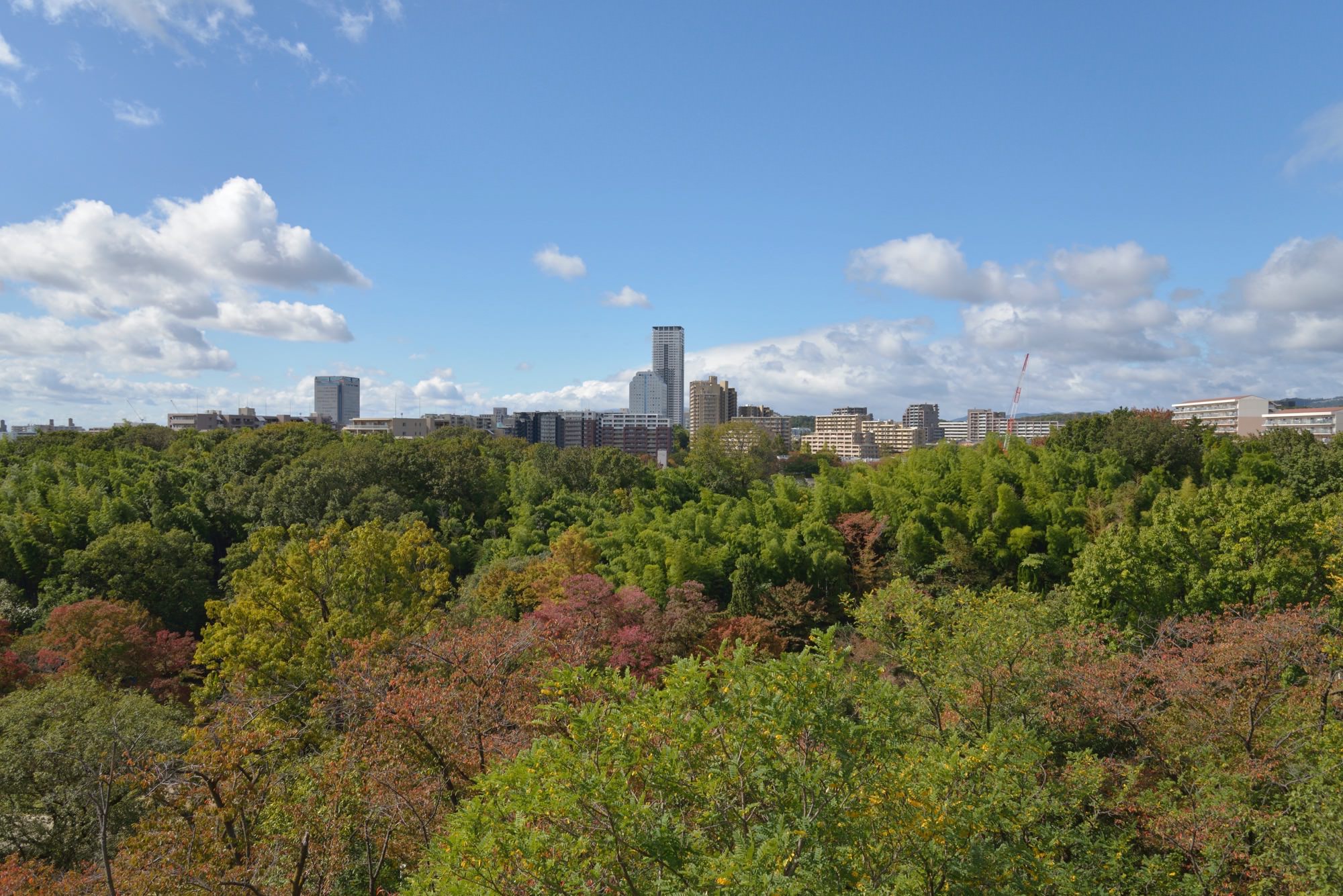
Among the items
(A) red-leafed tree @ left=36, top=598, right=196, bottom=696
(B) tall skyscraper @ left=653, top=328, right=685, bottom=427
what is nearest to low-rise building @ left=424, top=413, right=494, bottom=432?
(B) tall skyscraper @ left=653, top=328, right=685, bottom=427

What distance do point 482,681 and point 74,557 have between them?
16.8 metres

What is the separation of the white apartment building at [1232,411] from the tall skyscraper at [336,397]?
118 meters

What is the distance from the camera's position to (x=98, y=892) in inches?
245

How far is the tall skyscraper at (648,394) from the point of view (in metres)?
121

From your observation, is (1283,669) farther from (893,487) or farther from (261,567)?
(261,567)

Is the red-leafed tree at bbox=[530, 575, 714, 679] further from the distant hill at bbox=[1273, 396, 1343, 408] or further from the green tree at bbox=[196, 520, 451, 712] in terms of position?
the distant hill at bbox=[1273, 396, 1343, 408]

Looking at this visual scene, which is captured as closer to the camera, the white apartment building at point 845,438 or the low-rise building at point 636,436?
the low-rise building at point 636,436

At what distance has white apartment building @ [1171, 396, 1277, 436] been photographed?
141 ft

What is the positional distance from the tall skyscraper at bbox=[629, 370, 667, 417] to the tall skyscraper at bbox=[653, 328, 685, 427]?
0.95 metres

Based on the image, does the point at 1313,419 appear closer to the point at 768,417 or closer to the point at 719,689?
the point at 768,417

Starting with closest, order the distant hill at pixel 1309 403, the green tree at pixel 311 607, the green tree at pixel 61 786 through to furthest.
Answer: the green tree at pixel 61 786 → the green tree at pixel 311 607 → the distant hill at pixel 1309 403

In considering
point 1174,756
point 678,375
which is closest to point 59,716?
point 1174,756

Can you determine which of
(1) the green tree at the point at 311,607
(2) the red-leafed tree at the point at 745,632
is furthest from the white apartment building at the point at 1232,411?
(1) the green tree at the point at 311,607

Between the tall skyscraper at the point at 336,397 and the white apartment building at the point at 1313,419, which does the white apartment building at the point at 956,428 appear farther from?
the tall skyscraper at the point at 336,397
